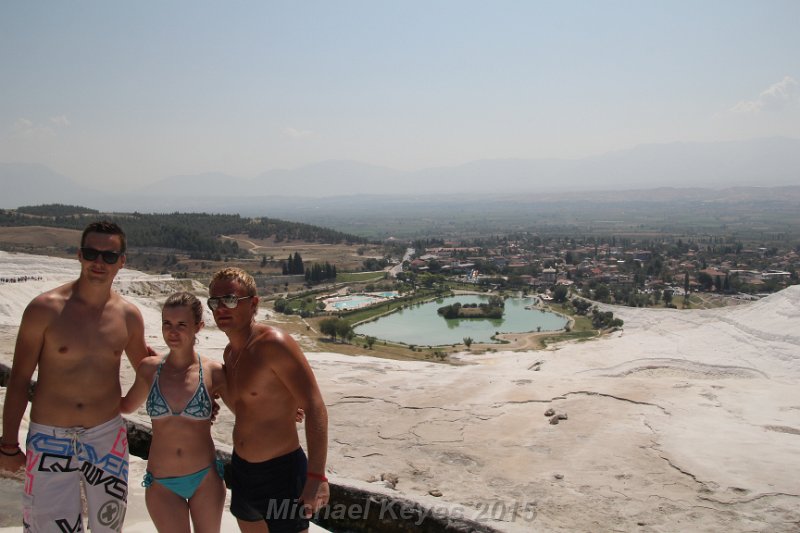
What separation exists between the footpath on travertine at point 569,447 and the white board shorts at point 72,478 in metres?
2.23

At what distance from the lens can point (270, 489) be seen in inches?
123

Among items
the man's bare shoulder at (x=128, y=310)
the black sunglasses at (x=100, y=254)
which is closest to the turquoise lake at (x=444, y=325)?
the man's bare shoulder at (x=128, y=310)

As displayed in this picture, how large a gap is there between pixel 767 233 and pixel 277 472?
487ft

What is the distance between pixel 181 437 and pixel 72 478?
1.93 feet

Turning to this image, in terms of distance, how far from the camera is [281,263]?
6631 centimetres

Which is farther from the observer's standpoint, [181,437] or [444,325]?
[444,325]

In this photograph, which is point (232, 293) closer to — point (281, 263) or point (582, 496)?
point (582, 496)

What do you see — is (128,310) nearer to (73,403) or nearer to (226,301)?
(73,403)

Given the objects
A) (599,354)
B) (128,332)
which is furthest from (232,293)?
(599,354)

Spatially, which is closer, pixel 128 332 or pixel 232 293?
pixel 232 293

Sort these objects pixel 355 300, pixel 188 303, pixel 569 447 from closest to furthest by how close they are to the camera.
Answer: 1. pixel 188 303
2. pixel 569 447
3. pixel 355 300

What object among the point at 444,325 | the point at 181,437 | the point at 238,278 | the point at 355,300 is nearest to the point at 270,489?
the point at 181,437

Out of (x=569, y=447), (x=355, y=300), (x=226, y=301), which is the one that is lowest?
(x=355, y=300)

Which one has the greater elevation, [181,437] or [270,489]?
[181,437]
